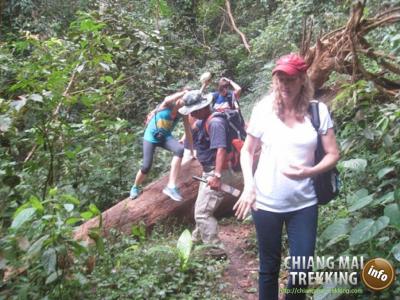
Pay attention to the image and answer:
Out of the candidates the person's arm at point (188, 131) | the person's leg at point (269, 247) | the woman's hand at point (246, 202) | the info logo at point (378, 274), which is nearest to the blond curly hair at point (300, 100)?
the woman's hand at point (246, 202)

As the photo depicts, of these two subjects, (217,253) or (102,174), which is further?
(102,174)

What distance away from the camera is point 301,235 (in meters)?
2.64

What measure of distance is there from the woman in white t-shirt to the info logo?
52 cm

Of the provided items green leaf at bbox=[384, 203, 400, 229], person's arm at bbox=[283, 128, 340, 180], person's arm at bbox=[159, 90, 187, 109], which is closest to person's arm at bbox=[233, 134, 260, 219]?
person's arm at bbox=[283, 128, 340, 180]

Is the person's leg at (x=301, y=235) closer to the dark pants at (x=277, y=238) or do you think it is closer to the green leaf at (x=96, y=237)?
the dark pants at (x=277, y=238)

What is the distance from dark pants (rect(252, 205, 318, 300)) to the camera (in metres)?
2.64

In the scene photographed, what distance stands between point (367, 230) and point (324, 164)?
0.50 meters

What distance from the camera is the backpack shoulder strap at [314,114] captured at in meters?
2.62

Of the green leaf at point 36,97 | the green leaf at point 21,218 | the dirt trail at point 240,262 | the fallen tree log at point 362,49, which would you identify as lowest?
the dirt trail at point 240,262

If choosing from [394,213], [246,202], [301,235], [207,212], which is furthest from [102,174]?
[394,213]

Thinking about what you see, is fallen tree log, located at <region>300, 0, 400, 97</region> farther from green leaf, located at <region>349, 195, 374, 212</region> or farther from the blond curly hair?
the blond curly hair

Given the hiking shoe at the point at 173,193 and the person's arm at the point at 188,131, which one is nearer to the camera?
the person's arm at the point at 188,131

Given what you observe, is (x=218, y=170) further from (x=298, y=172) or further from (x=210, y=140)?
(x=298, y=172)

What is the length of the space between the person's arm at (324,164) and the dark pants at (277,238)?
267mm
